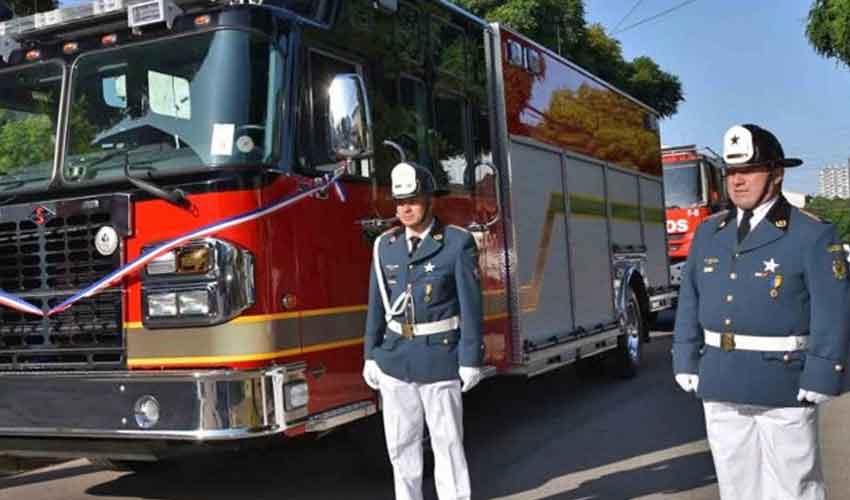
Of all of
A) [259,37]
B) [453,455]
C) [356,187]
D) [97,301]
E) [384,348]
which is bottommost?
[453,455]

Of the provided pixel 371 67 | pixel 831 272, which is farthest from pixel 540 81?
pixel 831 272

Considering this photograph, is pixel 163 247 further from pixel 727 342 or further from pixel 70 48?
pixel 727 342

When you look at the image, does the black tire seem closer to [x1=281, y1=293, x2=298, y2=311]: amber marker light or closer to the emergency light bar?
[x1=281, y1=293, x2=298, y2=311]: amber marker light

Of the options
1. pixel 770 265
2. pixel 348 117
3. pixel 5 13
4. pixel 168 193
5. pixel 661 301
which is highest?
pixel 5 13

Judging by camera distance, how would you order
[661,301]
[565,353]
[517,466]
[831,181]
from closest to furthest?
1. [517,466]
2. [565,353]
3. [661,301]
4. [831,181]

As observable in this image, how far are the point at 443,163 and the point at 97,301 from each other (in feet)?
8.05

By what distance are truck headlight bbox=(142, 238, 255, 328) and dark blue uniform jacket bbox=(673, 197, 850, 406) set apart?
2109 millimetres

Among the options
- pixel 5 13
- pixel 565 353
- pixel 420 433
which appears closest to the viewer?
pixel 420 433

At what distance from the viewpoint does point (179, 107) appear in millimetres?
4676

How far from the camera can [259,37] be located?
4617 mm

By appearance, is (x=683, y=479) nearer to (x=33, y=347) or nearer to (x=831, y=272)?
(x=831, y=272)

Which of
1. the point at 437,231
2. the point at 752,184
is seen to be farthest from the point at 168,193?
the point at 752,184

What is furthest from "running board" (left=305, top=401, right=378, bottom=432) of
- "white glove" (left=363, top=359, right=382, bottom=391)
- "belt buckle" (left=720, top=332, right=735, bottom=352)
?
"belt buckle" (left=720, top=332, right=735, bottom=352)

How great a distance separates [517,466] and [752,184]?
11.3 ft
